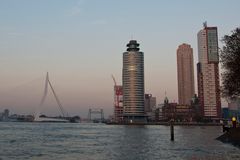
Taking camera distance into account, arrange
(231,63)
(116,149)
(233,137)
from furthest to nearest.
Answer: (233,137) → (116,149) → (231,63)

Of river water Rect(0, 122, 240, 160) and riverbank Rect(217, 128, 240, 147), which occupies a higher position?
riverbank Rect(217, 128, 240, 147)

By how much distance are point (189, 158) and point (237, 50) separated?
17.8 m

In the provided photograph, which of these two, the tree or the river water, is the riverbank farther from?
the tree

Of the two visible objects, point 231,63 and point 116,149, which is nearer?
point 231,63

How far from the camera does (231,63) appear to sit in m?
51.5

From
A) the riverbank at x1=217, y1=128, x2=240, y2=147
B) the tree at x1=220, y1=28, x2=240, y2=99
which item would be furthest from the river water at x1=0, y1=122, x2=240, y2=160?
the tree at x1=220, y1=28, x2=240, y2=99

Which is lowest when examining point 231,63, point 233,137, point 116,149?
point 116,149

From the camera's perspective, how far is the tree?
2008 inches

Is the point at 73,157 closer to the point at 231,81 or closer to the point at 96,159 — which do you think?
the point at 96,159

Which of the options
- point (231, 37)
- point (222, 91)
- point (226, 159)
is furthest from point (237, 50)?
point (226, 159)

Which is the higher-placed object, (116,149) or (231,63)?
(231,63)

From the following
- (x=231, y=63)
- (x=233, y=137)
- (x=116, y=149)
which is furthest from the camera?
(x=233, y=137)

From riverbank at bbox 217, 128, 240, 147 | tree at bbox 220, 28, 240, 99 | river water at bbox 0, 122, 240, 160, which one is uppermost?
tree at bbox 220, 28, 240, 99

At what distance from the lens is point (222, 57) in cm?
5484
